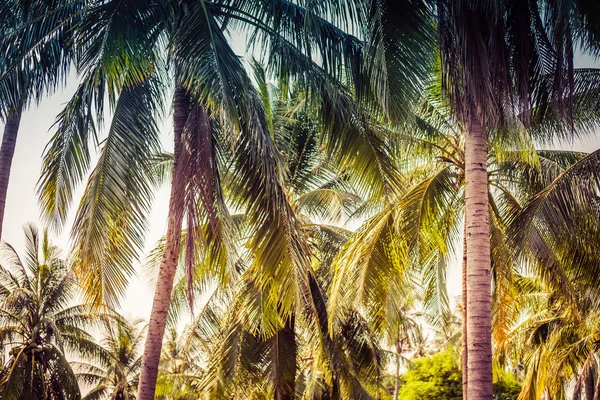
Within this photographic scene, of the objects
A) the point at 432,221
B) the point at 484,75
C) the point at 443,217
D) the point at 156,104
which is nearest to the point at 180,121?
the point at 156,104

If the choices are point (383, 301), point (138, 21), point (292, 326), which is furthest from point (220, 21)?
point (292, 326)

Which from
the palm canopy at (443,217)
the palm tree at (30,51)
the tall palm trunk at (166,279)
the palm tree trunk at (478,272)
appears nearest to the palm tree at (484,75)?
the palm tree trunk at (478,272)

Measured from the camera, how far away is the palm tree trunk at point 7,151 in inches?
354

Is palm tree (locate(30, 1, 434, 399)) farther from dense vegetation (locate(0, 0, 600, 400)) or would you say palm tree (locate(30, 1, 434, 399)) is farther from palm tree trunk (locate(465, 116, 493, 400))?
palm tree trunk (locate(465, 116, 493, 400))

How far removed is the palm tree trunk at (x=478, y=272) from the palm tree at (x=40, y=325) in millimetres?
13800

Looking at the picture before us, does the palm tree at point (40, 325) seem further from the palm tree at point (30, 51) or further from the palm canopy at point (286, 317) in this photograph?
the palm tree at point (30, 51)

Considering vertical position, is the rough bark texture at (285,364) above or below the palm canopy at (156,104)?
below

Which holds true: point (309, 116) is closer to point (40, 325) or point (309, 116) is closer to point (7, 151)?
point (7, 151)

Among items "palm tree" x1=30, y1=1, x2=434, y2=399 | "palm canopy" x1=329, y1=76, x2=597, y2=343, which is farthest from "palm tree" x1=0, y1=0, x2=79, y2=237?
"palm canopy" x1=329, y1=76, x2=597, y2=343

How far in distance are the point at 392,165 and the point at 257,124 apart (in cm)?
192

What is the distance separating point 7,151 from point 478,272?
6.36m

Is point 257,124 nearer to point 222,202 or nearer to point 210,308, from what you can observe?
point 222,202

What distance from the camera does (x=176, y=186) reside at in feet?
25.5

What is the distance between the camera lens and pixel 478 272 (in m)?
7.21
